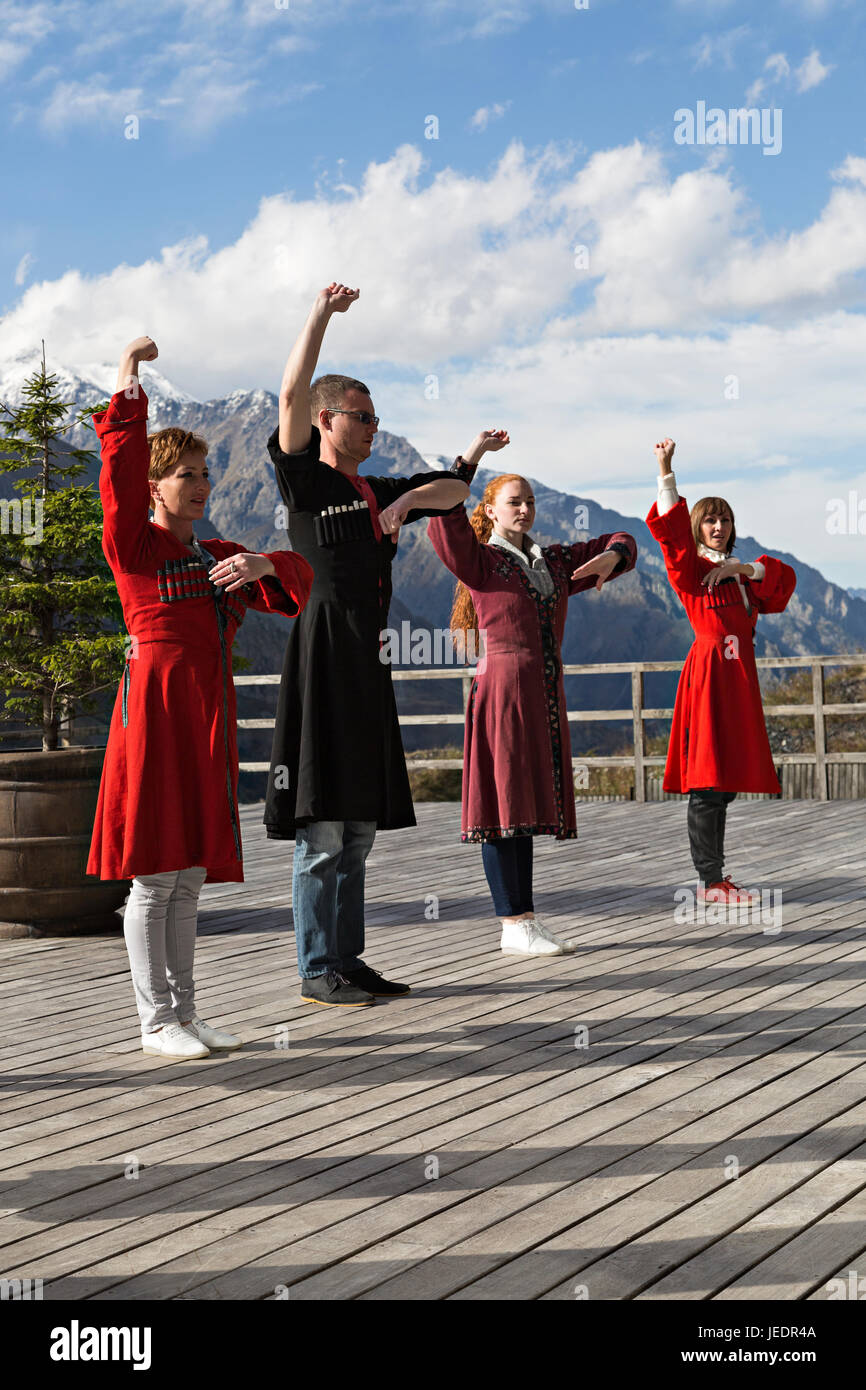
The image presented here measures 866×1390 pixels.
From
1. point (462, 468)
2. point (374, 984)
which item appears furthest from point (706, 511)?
point (374, 984)

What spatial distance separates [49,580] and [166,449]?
2071 millimetres

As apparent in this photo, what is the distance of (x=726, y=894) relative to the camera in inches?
215

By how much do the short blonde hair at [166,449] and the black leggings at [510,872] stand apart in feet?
6.02

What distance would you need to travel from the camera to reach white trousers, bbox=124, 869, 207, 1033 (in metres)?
3.27

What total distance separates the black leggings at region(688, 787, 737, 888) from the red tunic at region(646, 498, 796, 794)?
0.10 m

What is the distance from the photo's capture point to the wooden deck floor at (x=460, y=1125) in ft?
6.77

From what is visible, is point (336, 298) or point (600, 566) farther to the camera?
point (600, 566)

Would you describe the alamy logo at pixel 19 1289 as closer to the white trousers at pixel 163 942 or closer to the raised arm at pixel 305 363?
the white trousers at pixel 163 942

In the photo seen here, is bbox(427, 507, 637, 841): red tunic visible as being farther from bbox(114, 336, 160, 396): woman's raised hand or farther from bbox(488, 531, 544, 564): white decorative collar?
bbox(114, 336, 160, 396): woman's raised hand

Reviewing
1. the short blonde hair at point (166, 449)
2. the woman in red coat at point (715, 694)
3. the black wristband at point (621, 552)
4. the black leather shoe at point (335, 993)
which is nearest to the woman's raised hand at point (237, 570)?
the short blonde hair at point (166, 449)

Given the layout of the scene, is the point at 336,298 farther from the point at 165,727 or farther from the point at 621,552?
the point at 621,552

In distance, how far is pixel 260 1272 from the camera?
2.04 m

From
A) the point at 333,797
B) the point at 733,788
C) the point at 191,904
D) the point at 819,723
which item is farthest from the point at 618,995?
the point at 819,723
